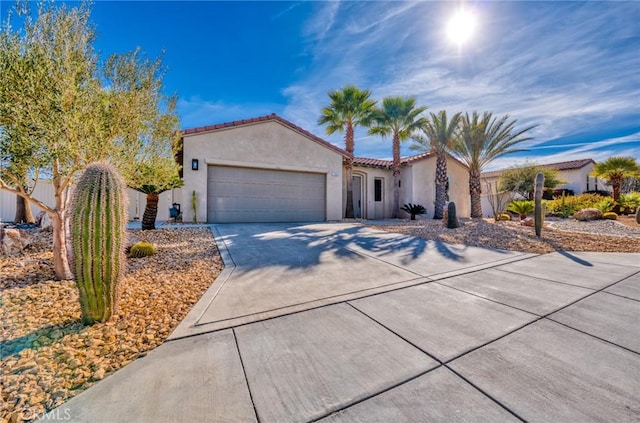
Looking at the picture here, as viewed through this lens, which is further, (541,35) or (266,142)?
(266,142)

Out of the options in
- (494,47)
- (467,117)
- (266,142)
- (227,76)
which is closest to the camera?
(494,47)

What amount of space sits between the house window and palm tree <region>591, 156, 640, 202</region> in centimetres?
1512

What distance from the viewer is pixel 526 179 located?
23641mm

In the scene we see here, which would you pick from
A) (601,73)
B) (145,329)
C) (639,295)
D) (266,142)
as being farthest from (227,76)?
(601,73)

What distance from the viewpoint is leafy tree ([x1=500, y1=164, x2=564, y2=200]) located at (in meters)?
23.2

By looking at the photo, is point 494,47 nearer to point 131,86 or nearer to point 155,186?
point 131,86

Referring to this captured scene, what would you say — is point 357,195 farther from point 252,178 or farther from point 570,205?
point 570,205

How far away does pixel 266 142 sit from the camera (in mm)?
12125

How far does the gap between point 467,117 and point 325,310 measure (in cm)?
1610

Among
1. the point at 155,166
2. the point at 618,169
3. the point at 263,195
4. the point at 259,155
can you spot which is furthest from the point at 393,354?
the point at 618,169

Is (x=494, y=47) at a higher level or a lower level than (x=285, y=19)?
lower

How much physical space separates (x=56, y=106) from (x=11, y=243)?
149 inches

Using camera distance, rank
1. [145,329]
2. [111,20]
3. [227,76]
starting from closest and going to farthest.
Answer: [145,329] < [111,20] < [227,76]

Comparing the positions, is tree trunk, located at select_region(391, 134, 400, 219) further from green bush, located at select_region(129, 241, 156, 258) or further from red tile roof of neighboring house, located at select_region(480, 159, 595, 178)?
red tile roof of neighboring house, located at select_region(480, 159, 595, 178)
